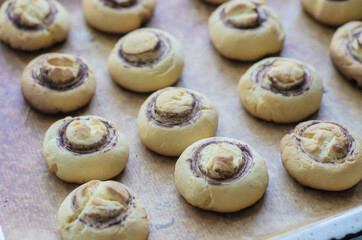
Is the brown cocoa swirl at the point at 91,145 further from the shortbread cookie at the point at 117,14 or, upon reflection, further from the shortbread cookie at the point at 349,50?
the shortbread cookie at the point at 349,50

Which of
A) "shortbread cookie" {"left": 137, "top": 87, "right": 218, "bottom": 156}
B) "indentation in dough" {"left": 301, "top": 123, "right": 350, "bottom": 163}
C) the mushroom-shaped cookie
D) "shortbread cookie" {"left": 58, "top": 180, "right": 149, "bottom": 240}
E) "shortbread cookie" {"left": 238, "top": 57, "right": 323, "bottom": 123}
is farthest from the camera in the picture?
the mushroom-shaped cookie

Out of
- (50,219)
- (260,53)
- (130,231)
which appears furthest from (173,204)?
(260,53)

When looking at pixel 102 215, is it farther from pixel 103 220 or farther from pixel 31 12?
pixel 31 12

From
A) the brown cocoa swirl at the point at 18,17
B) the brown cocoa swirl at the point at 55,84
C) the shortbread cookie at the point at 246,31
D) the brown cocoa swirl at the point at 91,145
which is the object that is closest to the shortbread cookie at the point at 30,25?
the brown cocoa swirl at the point at 18,17

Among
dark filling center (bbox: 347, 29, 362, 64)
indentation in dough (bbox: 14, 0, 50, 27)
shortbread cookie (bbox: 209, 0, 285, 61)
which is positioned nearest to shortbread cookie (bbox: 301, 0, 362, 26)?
dark filling center (bbox: 347, 29, 362, 64)

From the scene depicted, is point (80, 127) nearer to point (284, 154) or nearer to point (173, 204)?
point (173, 204)

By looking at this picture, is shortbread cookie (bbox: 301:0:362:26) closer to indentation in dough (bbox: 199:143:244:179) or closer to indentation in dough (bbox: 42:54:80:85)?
indentation in dough (bbox: 199:143:244:179)

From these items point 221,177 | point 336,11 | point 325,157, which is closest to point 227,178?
point 221,177
